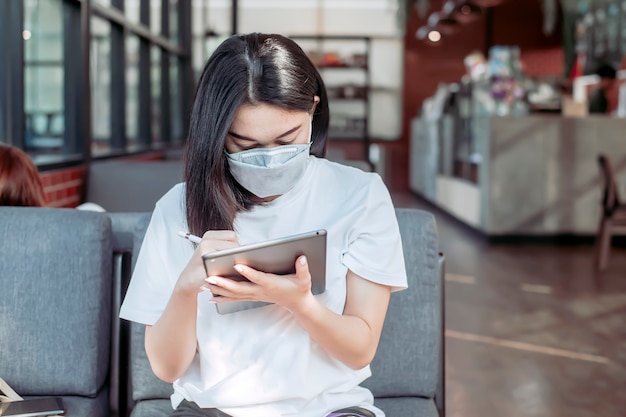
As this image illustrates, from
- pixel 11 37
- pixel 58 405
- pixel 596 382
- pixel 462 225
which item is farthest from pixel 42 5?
pixel 462 225

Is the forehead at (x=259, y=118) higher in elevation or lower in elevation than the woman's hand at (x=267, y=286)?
higher

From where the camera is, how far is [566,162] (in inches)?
293

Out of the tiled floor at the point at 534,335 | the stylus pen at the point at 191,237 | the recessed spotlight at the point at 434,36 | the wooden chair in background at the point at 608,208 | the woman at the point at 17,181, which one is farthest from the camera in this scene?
the recessed spotlight at the point at 434,36

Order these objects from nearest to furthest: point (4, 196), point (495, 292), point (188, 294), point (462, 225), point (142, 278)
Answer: point (188, 294), point (142, 278), point (4, 196), point (495, 292), point (462, 225)

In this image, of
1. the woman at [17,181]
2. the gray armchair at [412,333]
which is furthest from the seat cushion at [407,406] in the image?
the woman at [17,181]

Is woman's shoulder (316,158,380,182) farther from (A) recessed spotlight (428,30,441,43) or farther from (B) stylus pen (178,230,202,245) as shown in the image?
(A) recessed spotlight (428,30,441,43)

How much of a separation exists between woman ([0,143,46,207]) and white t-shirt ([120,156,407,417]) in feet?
2.72

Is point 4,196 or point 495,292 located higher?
point 4,196

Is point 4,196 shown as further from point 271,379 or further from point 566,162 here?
point 566,162

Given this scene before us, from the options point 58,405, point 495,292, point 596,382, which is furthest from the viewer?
point 495,292

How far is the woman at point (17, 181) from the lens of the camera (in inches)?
83.3

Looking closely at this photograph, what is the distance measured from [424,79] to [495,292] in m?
8.92

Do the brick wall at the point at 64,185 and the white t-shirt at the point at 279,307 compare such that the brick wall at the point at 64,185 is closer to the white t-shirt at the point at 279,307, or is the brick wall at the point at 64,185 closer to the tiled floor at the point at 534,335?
the tiled floor at the point at 534,335

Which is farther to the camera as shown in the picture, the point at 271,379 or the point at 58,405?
the point at 58,405
